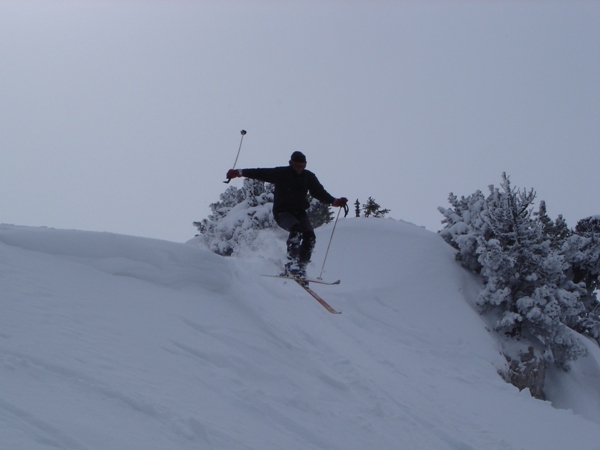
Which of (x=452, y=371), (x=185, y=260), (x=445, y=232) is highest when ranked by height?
(x=445, y=232)

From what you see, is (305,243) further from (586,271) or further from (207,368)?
(586,271)

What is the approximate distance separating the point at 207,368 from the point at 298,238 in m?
4.52

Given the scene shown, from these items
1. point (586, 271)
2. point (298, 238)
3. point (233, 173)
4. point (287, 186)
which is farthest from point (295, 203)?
point (586, 271)

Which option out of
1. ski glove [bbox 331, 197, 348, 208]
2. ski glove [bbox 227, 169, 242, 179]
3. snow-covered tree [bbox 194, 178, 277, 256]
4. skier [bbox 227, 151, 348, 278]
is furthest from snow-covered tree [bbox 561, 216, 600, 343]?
ski glove [bbox 227, 169, 242, 179]

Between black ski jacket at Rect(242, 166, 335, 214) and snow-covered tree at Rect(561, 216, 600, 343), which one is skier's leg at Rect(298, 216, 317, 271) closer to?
black ski jacket at Rect(242, 166, 335, 214)

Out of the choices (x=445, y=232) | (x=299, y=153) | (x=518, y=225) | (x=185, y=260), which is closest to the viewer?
(x=185, y=260)

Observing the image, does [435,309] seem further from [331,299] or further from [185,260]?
[185,260]

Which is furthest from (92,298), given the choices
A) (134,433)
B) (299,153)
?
(299,153)

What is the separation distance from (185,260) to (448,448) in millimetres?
3936

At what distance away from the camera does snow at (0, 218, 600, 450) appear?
370 centimetres

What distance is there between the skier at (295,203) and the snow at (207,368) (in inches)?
28.0

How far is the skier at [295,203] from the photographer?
9.48m

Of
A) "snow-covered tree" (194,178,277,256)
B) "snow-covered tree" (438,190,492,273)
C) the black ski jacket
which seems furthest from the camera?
"snow-covered tree" (194,178,277,256)

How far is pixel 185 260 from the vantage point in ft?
24.9
